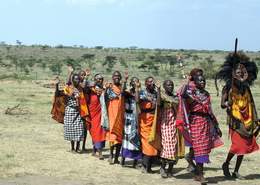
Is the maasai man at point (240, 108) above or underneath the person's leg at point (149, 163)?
above

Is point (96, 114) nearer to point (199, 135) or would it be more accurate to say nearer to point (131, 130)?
point (131, 130)

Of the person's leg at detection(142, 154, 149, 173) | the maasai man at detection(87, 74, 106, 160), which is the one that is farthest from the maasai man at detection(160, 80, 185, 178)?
the maasai man at detection(87, 74, 106, 160)

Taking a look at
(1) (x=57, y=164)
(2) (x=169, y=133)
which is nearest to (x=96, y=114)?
(1) (x=57, y=164)

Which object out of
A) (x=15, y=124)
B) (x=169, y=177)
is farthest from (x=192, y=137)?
(x=15, y=124)

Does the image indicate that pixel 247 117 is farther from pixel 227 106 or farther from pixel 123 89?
pixel 123 89

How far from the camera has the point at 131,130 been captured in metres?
10.5

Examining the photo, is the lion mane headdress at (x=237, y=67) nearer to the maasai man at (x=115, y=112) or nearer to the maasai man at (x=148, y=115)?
the maasai man at (x=148, y=115)

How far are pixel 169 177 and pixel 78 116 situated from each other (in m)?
3.07

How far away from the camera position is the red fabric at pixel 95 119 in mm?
11766

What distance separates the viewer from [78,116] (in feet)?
40.1

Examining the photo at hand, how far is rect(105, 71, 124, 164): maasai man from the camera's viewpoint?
35.5 ft

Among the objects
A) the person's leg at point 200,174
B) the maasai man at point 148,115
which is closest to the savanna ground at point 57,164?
the person's leg at point 200,174

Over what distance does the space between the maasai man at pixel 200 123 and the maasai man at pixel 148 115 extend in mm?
795

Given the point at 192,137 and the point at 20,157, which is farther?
the point at 20,157
